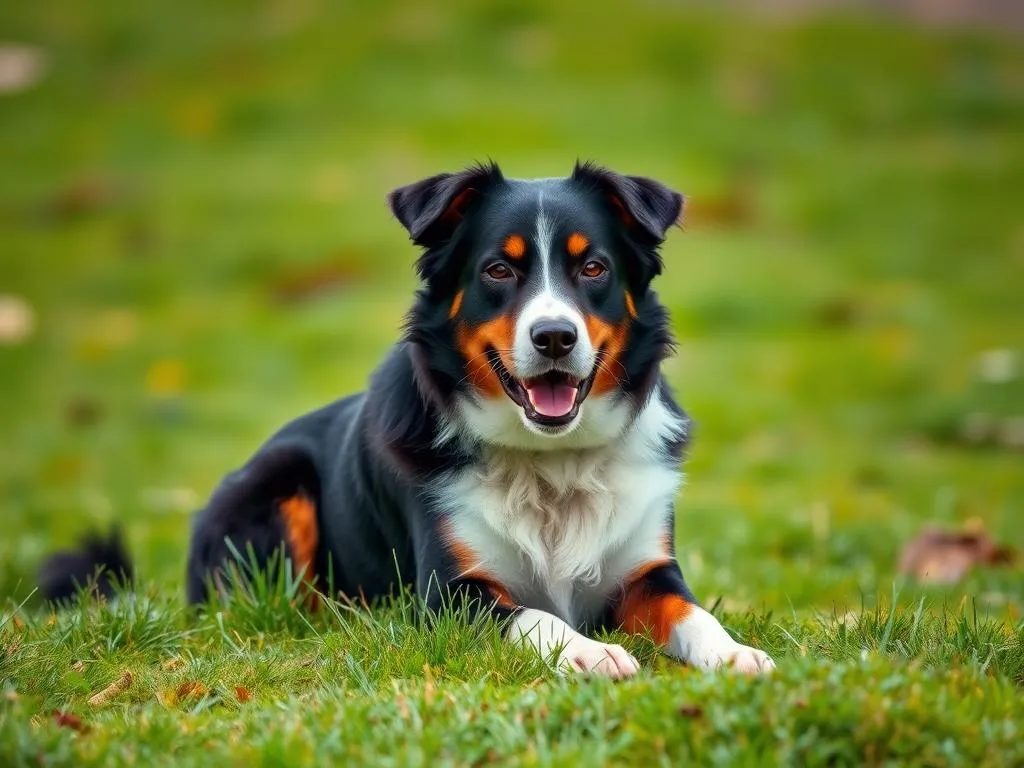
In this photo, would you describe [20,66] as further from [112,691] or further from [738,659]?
[738,659]

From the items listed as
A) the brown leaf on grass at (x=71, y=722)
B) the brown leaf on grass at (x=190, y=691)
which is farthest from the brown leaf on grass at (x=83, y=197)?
the brown leaf on grass at (x=71, y=722)

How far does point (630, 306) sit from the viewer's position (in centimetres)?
494

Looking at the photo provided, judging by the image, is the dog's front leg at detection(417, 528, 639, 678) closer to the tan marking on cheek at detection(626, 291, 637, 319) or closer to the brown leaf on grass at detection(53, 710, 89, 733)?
the tan marking on cheek at detection(626, 291, 637, 319)

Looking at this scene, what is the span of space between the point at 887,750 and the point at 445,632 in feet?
5.02

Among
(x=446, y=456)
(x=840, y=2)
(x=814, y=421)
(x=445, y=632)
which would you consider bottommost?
(x=814, y=421)

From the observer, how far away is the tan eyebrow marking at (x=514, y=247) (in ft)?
15.6

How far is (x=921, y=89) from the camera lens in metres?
22.0

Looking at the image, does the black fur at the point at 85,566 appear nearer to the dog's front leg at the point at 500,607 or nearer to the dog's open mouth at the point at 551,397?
the dog's front leg at the point at 500,607

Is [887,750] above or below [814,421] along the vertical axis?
above

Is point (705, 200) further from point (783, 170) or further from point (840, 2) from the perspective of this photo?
point (840, 2)

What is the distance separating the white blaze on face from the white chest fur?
13.8 inches

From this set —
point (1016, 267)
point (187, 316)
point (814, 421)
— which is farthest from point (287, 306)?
point (1016, 267)

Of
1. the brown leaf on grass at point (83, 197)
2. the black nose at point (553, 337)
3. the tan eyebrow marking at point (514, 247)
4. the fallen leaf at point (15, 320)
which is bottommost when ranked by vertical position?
the fallen leaf at point (15, 320)

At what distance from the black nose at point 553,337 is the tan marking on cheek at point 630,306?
0.49 m
